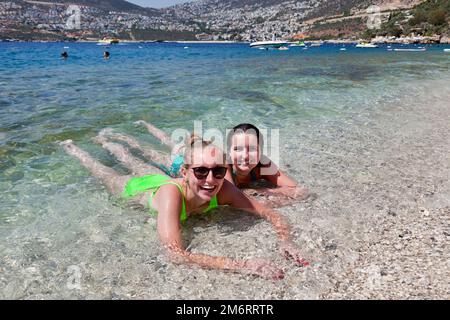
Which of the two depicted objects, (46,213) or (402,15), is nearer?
(46,213)

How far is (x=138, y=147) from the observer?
7.65m

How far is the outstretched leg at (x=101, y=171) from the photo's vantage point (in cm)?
547

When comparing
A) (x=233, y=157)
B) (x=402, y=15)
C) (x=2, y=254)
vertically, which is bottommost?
(x=2, y=254)

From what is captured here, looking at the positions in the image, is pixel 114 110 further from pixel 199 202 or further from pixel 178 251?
pixel 178 251

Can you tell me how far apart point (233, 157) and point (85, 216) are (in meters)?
2.05

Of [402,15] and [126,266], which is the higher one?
[402,15]

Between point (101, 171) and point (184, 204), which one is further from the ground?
point (184, 204)

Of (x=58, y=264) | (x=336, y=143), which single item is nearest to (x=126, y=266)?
(x=58, y=264)

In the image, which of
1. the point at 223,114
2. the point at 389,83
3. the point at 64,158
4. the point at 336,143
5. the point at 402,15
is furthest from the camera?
the point at 402,15

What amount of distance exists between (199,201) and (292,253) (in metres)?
1.20

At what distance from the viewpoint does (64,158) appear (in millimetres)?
6855

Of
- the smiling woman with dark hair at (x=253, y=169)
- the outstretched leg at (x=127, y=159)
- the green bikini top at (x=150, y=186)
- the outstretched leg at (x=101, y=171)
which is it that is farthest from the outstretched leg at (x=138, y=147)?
the smiling woman with dark hair at (x=253, y=169)

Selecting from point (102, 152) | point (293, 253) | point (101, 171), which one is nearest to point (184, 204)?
point (293, 253)

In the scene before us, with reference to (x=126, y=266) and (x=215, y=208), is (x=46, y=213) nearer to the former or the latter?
(x=126, y=266)
